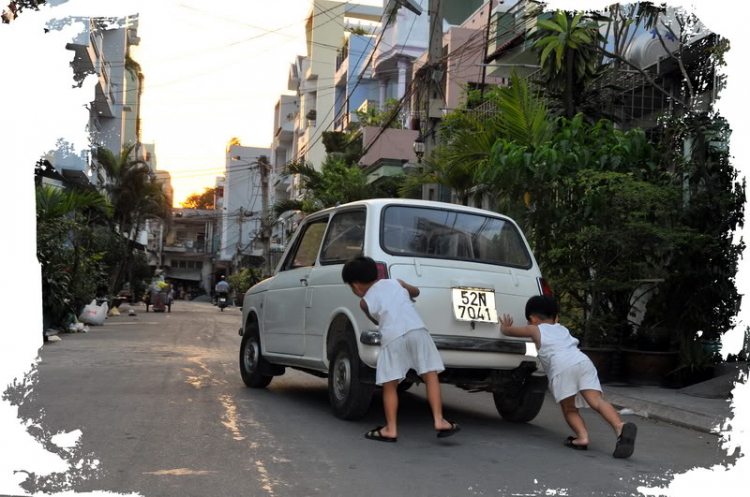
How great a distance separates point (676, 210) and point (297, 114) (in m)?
56.1

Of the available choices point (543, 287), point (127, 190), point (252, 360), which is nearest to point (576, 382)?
point (543, 287)

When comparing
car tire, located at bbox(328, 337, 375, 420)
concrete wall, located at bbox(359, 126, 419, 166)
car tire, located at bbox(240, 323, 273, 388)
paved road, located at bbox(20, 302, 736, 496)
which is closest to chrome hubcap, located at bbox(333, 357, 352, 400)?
car tire, located at bbox(328, 337, 375, 420)

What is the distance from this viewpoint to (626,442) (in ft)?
18.7

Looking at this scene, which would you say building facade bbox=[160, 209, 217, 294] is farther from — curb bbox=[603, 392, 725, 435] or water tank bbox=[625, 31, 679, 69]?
curb bbox=[603, 392, 725, 435]

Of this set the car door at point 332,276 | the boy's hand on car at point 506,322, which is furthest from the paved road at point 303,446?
the boy's hand on car at point 506,322

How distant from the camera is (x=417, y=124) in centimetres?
3294

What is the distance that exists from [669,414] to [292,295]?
4.01 metres

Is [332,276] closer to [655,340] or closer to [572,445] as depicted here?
[572,445]

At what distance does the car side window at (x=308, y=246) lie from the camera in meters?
7.99

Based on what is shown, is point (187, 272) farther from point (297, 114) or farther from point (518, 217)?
point (518, 217)

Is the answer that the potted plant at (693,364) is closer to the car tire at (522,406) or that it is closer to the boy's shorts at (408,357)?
the car tire at (522,406)

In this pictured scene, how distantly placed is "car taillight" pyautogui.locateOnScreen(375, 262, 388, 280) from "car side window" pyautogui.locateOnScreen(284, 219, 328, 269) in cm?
147

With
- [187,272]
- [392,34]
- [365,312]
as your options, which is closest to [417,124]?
[392,34]

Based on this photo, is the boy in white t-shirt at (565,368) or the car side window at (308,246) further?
the car side window at (308,246)
